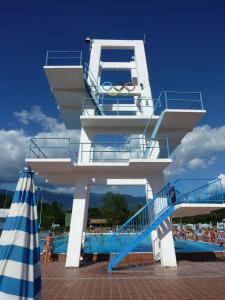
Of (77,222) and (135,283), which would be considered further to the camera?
(77,222)

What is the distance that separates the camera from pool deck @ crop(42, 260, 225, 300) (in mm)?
7199

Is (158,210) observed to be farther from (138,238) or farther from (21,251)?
(21,251)

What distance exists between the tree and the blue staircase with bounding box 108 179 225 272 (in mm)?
56080

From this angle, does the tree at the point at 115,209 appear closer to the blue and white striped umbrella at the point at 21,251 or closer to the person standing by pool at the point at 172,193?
the person standing by pool at the point at 172,193

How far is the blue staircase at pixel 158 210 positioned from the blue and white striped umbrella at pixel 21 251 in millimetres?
7709

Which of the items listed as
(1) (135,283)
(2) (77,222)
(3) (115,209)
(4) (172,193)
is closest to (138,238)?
(4) (172,193)

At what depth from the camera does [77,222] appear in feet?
39.6

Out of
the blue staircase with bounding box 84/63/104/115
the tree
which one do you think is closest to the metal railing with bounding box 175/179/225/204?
the blue staircase with bounding box 84/63/104/115

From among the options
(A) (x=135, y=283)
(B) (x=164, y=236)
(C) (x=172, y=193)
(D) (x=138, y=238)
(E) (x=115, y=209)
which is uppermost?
(E) (x=115, y=209)

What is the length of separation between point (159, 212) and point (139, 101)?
5.72 m

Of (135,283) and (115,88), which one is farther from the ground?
(115,88)

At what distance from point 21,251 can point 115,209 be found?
68.6m

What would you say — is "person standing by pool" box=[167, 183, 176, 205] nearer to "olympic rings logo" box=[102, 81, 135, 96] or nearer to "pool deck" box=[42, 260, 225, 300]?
"pool deck" box=[42, 260, 225, 300]

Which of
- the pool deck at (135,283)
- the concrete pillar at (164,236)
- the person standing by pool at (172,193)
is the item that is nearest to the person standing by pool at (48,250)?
the pool deck at (135,283)
